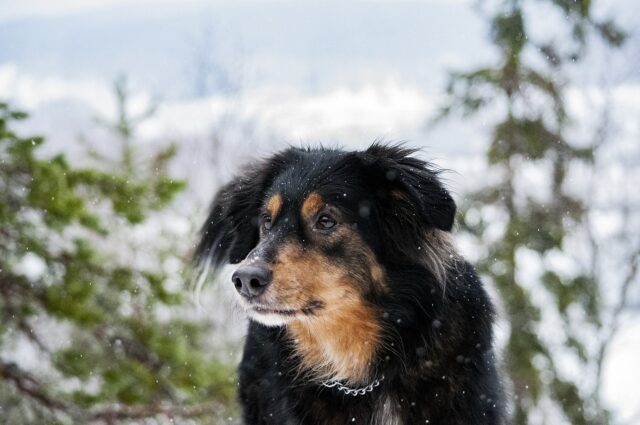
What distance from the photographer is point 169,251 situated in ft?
41.8

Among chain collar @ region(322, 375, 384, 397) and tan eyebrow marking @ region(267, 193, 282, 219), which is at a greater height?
tan eyebrow marking @ region(267, 193, 282, 219)

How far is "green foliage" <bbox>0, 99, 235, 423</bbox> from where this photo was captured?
609 centimetres

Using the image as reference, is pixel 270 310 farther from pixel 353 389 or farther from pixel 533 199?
pixel 533 199

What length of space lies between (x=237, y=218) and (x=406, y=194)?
3.87ft

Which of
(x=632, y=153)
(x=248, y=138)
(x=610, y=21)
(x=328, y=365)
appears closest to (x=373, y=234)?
(x=328, y=365)

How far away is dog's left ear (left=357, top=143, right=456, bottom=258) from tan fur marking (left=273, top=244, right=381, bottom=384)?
0.40 m

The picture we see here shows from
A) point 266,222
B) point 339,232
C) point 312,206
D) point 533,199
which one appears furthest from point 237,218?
point 533,199

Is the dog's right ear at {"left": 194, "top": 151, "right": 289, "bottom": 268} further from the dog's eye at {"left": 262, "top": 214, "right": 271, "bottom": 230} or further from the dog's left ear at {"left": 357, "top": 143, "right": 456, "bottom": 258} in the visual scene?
the dog's left ear at {"left": 357, "top": 143, "right": 456, "bottom": 258}

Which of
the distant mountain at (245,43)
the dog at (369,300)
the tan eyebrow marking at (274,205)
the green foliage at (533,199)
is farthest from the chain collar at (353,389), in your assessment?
the distant mountain at (245,43)

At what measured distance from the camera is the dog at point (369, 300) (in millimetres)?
3736

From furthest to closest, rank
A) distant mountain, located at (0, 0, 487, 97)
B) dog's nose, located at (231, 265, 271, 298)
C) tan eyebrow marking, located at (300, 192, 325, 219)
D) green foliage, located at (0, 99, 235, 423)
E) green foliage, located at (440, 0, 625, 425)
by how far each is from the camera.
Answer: distant mountain, located at (0, 0, 487, 97), green foliage, located at (440, 0, 625, 425), green foliage, located at (0, 99, 235, 423), tan eyebrow marking, located at (300, 192, 325, 219), dog's nose, located at (231, 265, 271, 298)

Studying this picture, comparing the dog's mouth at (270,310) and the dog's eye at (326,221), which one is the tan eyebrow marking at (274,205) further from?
the dog's mouth at (270,310)

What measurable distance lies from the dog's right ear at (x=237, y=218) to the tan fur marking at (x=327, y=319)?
66 cm

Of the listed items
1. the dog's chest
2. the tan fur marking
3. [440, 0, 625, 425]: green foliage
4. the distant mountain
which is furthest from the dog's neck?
the distant mountain
